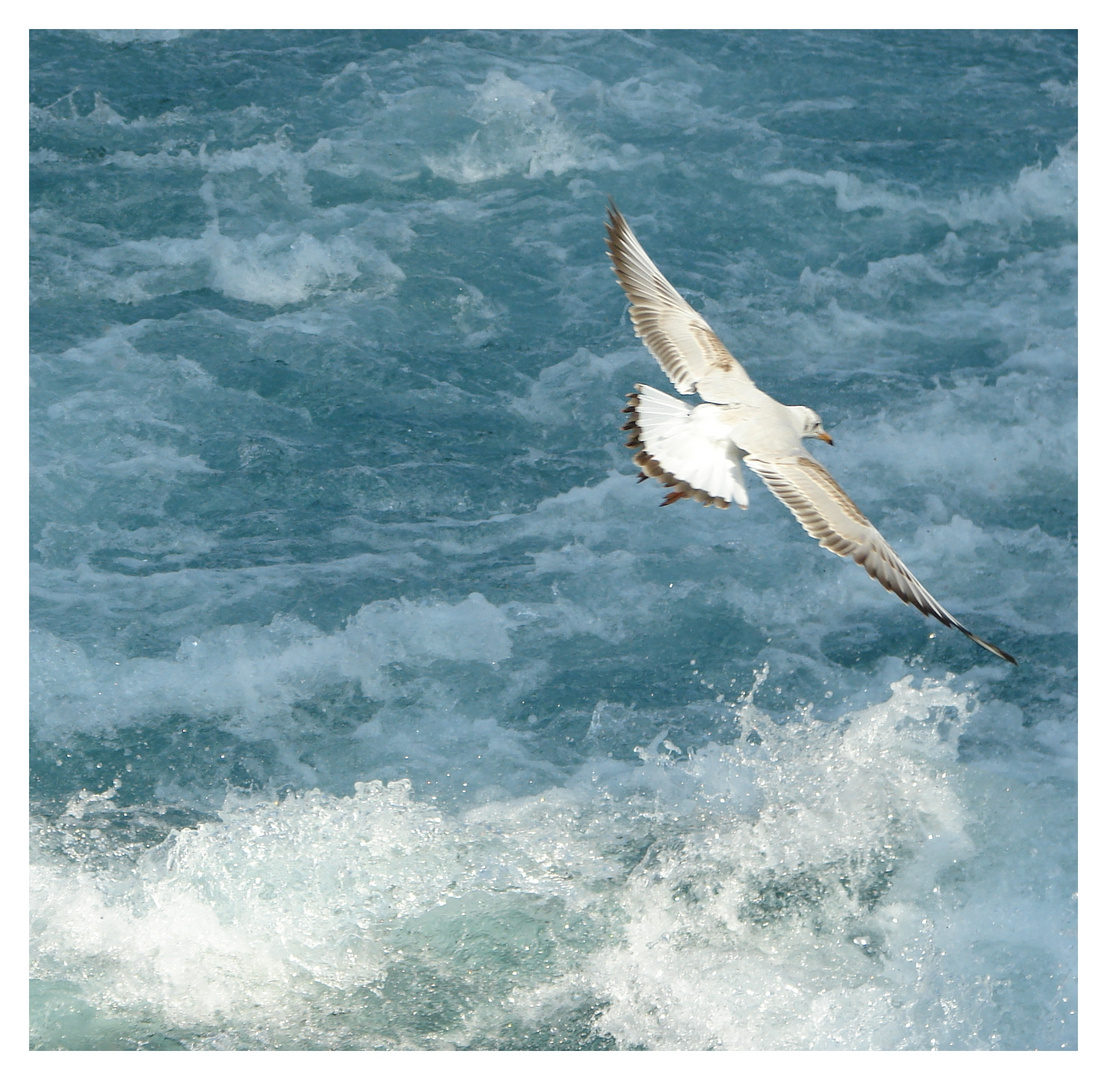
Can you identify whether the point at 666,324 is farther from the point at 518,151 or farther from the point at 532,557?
the point at 518,151

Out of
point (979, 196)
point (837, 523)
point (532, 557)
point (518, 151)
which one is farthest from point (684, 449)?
point (979, 196)

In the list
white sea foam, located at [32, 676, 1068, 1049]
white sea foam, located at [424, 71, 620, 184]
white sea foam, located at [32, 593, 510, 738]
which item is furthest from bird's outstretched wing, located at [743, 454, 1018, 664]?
white sea foam, located at [424, 71, 620, 184]

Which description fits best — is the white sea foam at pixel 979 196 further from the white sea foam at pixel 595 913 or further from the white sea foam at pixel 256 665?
the white sea foam at pixel 595 913

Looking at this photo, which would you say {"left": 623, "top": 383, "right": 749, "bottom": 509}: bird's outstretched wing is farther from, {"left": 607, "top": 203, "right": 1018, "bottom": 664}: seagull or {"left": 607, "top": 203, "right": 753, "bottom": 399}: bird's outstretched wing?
{"left": 607, "top": 203, "right": 753, "bottom": 399}: bird's outstretched wing

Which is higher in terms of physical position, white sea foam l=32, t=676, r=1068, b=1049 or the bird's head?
the bird's head

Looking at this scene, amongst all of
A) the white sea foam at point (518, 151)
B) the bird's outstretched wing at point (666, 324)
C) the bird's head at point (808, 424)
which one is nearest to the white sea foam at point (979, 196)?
the white sea foam at point (518, 151)
